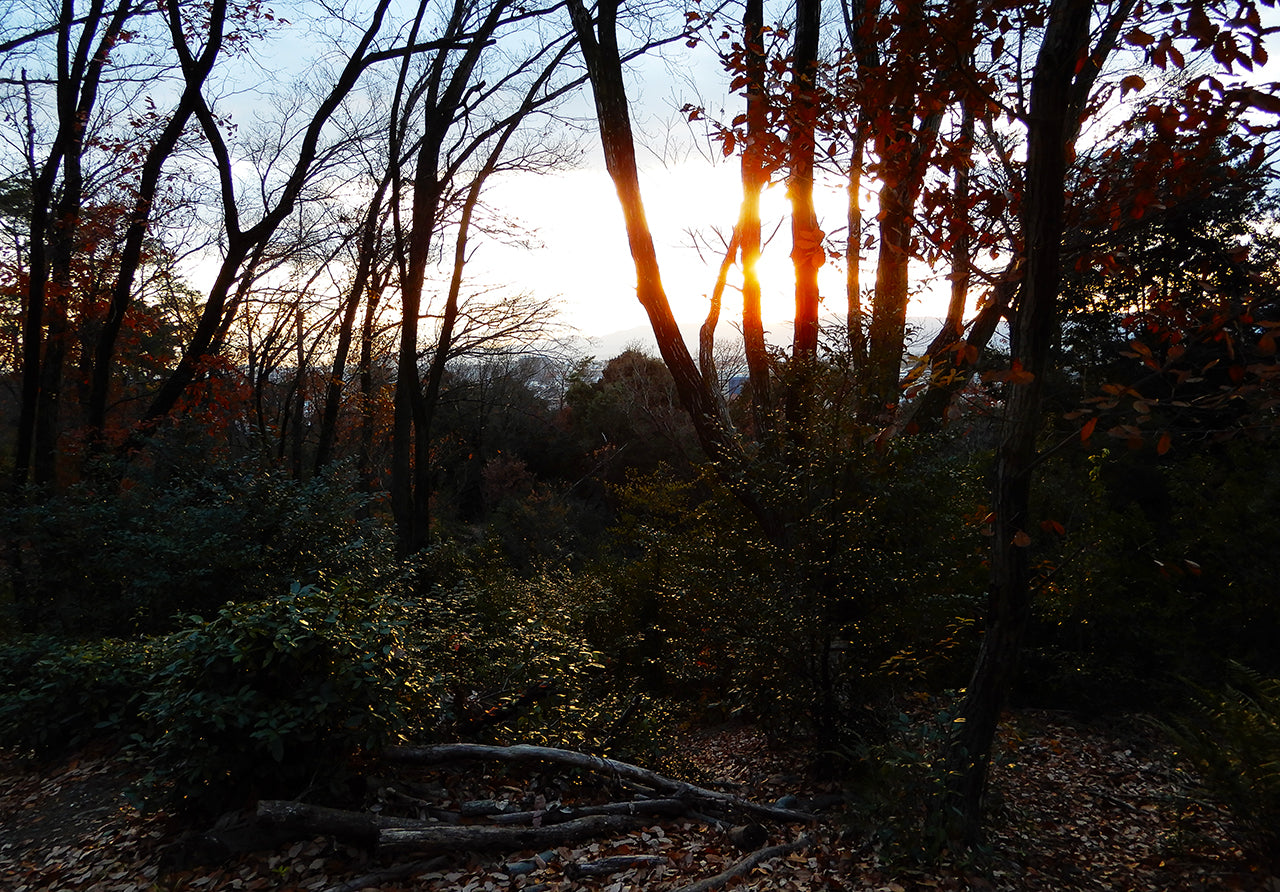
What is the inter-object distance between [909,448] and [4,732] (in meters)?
5.81

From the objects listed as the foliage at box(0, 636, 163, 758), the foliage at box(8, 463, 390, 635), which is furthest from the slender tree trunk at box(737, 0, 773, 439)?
the foliage at box(0, 636, 163, 758)

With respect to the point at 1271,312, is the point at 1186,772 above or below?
below

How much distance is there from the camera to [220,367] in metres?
9.48

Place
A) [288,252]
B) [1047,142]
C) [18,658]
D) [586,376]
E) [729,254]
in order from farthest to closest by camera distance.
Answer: [586,376], [288,252], [729,254], [18,658], [1047,142]

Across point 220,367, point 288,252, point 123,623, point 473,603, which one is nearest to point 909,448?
point 473,603

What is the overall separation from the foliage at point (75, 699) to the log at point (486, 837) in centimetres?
238

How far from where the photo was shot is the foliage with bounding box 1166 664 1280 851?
10.4 ft

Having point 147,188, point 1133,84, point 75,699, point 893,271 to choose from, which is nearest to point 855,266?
point 893,271

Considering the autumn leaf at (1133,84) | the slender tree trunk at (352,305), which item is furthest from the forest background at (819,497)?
the slender tree trunk at (352,305)

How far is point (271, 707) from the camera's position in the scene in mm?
3273

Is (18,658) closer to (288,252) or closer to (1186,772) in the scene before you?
(1186,772)

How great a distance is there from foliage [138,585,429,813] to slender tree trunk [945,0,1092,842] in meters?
2.50

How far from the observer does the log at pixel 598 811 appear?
11.5 ft

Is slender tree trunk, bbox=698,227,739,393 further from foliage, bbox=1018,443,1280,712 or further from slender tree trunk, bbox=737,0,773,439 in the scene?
foliage, bbox=1018,443,1280,712
